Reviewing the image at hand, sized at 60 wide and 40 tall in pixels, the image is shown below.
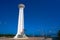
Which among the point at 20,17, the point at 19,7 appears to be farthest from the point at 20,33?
→ the point at 19,7

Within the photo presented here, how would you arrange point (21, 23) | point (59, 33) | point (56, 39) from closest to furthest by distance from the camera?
1. point (21, 23)
2. point (56, 39)
3. point (59, 33)

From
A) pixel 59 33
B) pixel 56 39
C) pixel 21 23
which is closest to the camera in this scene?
pixel 21 23

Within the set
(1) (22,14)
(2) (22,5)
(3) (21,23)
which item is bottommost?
(3) (21,23)

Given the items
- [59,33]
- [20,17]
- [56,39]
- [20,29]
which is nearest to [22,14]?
[20,17]

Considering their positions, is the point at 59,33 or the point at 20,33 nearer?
the point at 20,33

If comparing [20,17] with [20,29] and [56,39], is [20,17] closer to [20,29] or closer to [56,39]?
[20,29]

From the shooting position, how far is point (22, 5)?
25.8 metres

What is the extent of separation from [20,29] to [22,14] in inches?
108

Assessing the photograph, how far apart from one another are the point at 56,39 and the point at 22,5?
508 inches

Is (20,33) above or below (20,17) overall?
below

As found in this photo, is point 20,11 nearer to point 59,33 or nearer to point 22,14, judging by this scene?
point 22,14

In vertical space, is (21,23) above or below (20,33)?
above

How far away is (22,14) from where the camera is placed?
2566cm

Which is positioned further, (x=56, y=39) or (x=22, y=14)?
(x=56, y=39)
